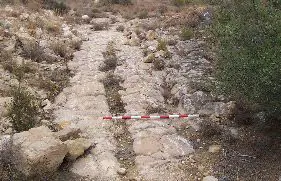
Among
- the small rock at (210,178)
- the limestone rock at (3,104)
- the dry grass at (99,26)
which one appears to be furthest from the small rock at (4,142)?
the dry grass at (99,26)

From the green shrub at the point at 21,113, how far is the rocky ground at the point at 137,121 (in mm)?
458

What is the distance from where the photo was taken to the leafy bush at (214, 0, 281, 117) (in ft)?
27.7

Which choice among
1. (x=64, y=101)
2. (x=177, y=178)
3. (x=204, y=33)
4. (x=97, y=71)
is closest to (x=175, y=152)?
(x=177, y=178)

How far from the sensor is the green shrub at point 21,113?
9850 mm

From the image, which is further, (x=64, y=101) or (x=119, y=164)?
(x=64, y=101)

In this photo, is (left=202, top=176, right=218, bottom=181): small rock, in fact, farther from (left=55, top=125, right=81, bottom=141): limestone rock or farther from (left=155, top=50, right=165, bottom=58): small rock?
(left=155, top=50, right=165, bottom=58): small rock

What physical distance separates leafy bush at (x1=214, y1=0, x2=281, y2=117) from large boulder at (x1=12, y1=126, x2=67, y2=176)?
167 inches

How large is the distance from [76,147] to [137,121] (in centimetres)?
236

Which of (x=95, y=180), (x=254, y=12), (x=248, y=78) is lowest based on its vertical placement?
(x=95, y=180)

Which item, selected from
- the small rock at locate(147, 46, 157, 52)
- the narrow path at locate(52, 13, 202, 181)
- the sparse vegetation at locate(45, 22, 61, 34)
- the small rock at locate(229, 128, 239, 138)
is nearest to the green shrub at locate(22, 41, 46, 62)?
the narrow path at locate(52, 13, 202, 181)

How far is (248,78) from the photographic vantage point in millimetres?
8836

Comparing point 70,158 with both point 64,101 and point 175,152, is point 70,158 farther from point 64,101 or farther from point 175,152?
point 64,101

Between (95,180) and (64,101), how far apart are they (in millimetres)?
4164

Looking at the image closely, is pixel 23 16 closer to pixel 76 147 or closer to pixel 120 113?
pixel 120 113
